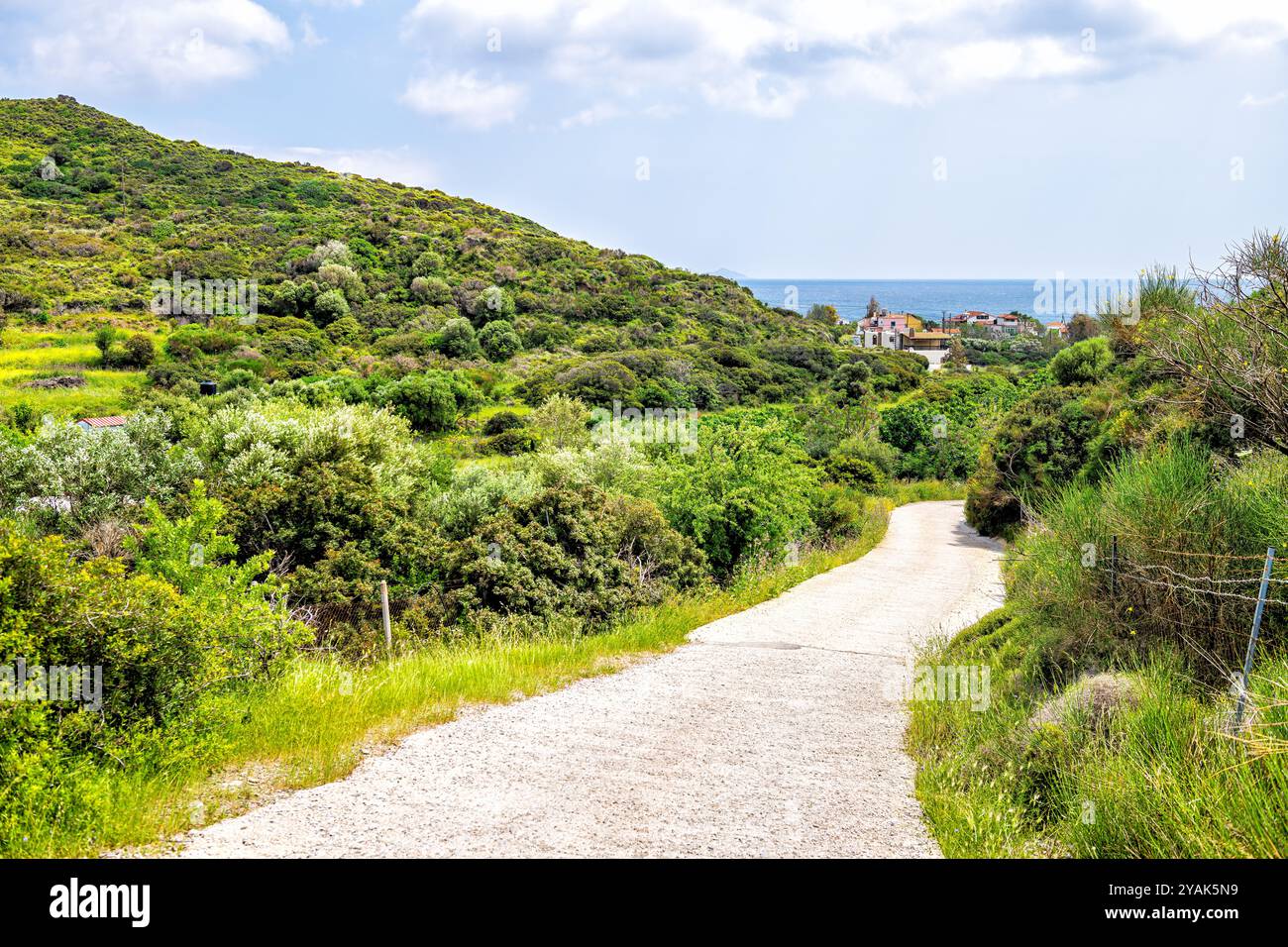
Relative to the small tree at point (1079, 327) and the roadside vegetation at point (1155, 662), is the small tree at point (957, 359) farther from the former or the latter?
the roadside vegetation at point (1155, 662)

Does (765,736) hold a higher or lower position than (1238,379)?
lower

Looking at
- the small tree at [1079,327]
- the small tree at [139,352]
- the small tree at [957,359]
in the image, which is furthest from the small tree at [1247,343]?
the small tree at [957,359]

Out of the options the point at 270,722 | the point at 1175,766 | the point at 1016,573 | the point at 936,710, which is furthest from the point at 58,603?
the point at 1016,573

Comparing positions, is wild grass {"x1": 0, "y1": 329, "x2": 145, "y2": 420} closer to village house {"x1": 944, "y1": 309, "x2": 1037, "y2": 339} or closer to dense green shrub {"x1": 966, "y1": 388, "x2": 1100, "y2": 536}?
dense green shrub {"x1": 966, "y1": 388, "x2": 1100, "y2": 536}

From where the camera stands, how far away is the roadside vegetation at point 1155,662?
14.3ft

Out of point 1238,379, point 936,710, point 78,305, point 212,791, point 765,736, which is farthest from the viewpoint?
point 78,305

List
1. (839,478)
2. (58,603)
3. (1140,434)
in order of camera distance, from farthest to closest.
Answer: (839,478) < (1140,434) < (58,603)

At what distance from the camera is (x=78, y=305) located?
51000 millimetres

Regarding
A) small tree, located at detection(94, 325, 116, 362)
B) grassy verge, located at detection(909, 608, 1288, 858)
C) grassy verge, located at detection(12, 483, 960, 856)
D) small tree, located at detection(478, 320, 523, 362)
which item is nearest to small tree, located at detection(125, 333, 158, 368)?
small tree, located at detection(94, 325, 116, 362)

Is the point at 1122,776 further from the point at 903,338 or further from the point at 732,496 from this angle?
the point at 903,338

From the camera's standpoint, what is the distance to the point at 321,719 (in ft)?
20.3

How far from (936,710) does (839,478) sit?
87.5 ft

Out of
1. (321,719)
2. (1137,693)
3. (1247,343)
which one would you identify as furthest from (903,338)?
(321,719)
